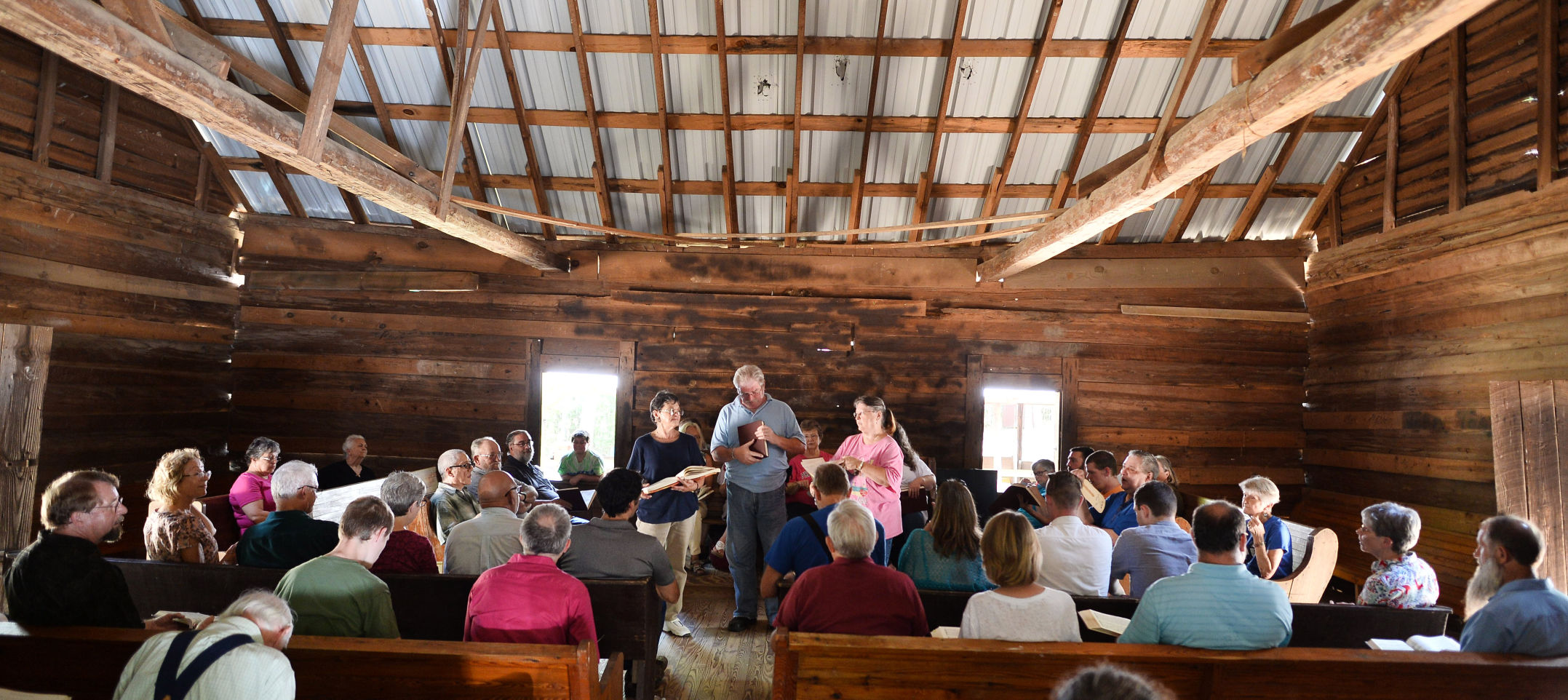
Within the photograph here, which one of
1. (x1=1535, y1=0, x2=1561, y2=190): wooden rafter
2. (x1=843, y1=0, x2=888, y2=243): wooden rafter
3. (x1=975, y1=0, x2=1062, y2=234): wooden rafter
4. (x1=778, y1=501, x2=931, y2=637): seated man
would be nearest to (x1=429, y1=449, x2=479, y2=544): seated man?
(x1=778, y1=501, x2=931, y2=637): seated man

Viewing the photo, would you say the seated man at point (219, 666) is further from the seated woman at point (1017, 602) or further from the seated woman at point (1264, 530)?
the seated woman at point (1264, 530)

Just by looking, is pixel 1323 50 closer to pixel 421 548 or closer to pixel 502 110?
pixel 421 548

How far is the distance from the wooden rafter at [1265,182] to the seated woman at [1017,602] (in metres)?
5.99

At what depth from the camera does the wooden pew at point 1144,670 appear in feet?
8.84

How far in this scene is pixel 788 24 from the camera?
670cm

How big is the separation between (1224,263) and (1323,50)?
5995 mm

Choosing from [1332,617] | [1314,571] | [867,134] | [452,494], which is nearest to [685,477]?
[452,494]

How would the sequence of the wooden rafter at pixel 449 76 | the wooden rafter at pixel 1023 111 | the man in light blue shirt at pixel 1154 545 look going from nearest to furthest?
the man in light blue shirt at pixel 1154 545 → the wooden rafter at pixel 449 76 → the wooden rafter at pixel 1023 111

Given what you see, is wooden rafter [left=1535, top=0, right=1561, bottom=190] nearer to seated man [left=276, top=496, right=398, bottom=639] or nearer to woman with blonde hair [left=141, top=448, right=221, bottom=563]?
seated man [left=276, top=496, right=398, bottom=639]

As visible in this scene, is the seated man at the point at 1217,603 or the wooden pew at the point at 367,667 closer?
the wooden pew at the point at 367,667

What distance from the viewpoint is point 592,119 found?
7215 millimetres

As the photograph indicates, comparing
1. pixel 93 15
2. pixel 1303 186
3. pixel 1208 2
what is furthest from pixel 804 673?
pixel 1303 186

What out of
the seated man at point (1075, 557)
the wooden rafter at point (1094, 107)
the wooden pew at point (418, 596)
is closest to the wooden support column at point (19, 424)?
the wooden pew at point (418, 596)

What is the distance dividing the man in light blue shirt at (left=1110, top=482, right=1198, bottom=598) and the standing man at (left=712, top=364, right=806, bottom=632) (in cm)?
234
